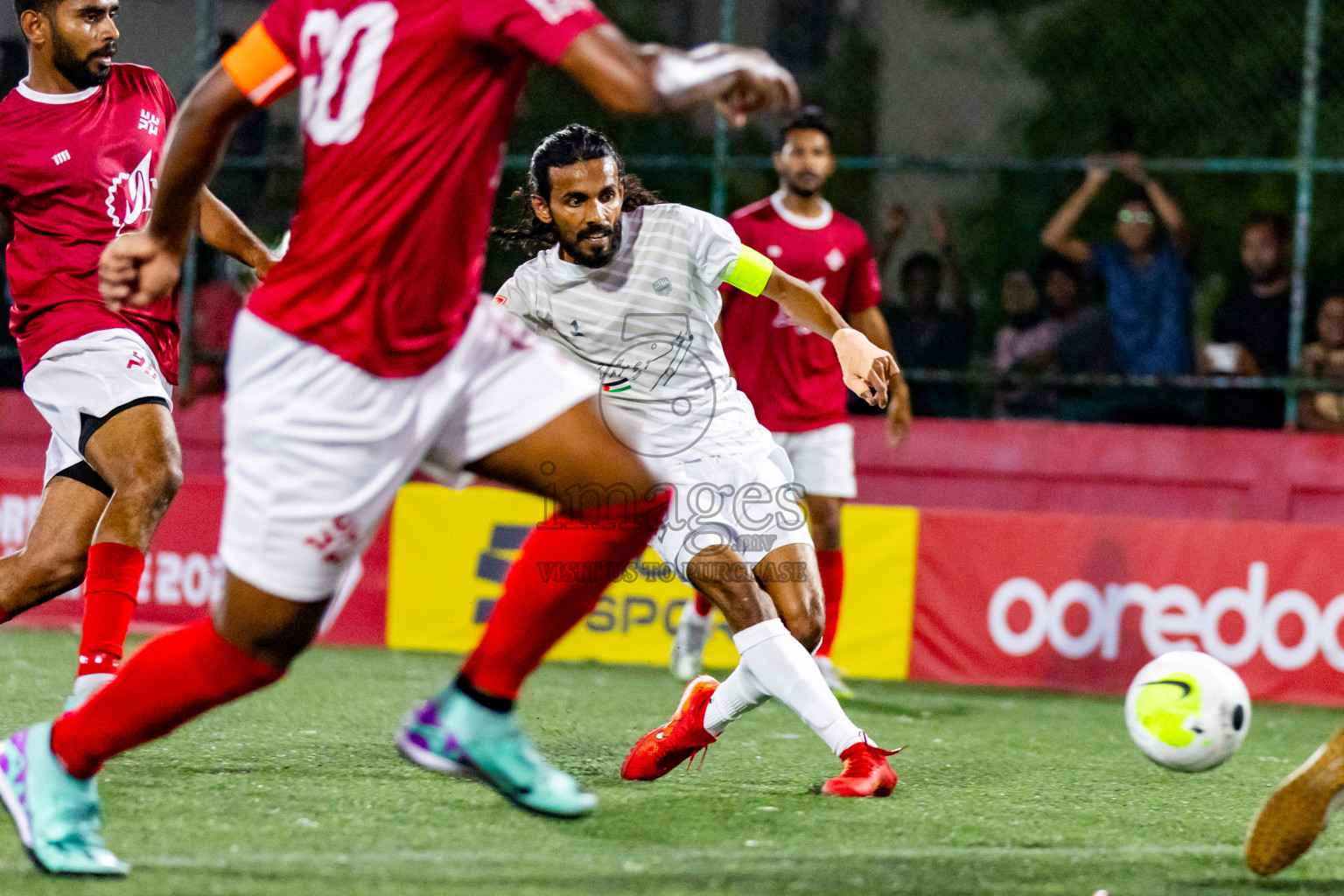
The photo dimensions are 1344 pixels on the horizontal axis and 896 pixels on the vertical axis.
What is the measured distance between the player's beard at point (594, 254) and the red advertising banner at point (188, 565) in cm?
389

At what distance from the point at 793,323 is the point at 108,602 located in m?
3.65

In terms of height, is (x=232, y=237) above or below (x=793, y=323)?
above

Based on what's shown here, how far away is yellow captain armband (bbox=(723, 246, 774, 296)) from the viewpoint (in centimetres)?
457

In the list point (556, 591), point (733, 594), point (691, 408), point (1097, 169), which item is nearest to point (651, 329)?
point (691, 408)

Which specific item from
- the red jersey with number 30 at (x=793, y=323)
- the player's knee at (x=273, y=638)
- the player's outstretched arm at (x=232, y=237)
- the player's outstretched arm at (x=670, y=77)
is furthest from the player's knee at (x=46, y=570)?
the red jersey with number 30 at (x=793, y=323)

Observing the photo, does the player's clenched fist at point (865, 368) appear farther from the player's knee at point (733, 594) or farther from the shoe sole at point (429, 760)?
the shoe sole at point (429, 760)

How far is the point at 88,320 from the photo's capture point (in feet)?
15.6

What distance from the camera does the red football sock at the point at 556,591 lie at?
11.0ft

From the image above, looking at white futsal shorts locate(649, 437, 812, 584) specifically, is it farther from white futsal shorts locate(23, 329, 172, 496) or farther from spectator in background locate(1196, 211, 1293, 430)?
spectator in background locate(1196, 211, 1293, 430)

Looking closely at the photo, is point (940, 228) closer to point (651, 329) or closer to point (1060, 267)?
point (1060, 267)

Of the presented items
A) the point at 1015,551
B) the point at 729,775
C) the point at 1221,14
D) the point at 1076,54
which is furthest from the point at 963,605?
the point at 1076,54

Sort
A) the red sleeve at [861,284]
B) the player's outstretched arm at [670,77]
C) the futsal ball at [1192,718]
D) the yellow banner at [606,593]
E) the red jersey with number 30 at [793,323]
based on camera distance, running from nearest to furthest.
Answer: the player's outstretched arm at [670,77] → the futsal ball at [1192,718] → the red jersey with number 30 at [793,323] → the red sleeve at [861,284] → the yellow banner at [606,593]

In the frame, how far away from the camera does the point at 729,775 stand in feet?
15.8

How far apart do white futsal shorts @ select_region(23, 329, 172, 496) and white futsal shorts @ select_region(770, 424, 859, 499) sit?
325 centimetres
